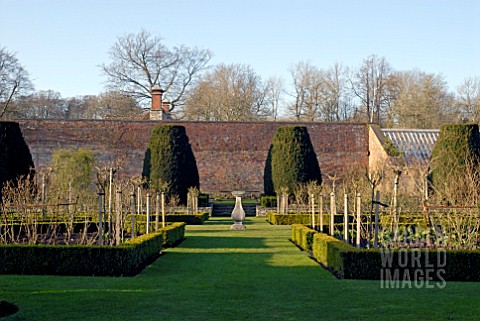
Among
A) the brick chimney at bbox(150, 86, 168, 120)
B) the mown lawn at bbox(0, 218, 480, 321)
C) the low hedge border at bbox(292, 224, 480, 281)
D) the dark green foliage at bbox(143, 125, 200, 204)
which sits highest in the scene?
the brick chimney at bbox(150, 86, 168, 120)

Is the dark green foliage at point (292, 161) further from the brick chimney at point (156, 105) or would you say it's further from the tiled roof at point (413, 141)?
the brick chimney at point (156, 105)

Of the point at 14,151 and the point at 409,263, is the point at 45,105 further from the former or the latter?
the point at 409,263

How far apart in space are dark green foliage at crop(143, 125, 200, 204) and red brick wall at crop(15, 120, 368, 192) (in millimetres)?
8081

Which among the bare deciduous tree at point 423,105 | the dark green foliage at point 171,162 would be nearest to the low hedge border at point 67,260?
the dark green foliage at point 171,162

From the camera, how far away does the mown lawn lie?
7035 mm

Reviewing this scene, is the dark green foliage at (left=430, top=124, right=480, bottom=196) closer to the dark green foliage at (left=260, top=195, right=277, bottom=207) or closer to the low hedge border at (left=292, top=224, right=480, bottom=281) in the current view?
the dark green foliage at (left=260, top=195, right=277, bottom=207)

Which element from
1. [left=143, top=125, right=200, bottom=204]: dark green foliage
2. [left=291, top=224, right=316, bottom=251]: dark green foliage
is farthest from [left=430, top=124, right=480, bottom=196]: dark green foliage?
[left=291, top=224, right=316, bottom=251]: dark green foliage

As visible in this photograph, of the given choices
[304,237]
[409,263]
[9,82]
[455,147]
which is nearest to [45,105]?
[9,82]

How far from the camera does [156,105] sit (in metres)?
41.3

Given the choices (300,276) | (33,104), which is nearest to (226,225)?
(300,276)

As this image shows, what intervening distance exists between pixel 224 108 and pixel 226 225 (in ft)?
77.1

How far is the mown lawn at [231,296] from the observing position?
7035 millimetres

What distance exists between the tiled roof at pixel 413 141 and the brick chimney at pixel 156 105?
13358 mm

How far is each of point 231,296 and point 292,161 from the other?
19.3 metres
